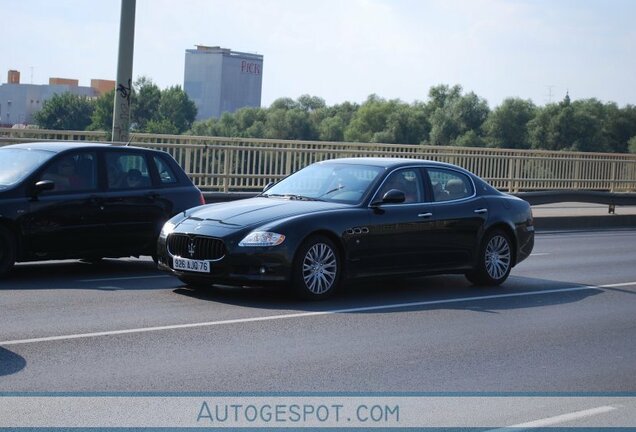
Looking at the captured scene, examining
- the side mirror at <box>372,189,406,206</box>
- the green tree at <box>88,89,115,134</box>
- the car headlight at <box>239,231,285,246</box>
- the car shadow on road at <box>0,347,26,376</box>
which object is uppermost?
the green tree at <box>88,89,115,134</box>

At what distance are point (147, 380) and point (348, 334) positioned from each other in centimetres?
267

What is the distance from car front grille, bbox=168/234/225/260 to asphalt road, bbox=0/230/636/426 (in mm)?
453

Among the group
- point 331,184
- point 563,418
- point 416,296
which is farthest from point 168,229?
point 563,418

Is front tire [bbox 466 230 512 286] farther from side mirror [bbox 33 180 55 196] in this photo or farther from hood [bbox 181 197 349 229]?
side mirror [bbox 33 180 55 196]

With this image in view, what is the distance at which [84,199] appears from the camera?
44.6 feet

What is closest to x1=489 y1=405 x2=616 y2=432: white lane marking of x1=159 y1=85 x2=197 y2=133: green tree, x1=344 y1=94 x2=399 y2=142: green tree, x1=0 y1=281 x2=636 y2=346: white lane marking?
x1=0 y1=281 x2=636 y2=346: white lane marking

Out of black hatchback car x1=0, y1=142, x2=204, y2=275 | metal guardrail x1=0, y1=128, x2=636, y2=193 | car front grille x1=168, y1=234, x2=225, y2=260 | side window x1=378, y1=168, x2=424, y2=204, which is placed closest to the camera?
car front grille x1=168, y1=234, x2=225, y2=260

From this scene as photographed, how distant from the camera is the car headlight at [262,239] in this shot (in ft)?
A: 38.5

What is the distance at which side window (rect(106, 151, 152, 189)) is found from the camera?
1405cm

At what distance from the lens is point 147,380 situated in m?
7.96

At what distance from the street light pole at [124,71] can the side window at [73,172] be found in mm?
6242

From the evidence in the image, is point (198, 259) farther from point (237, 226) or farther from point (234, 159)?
point (234, 159)

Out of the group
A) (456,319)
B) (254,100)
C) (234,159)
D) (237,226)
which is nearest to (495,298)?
(456,319)

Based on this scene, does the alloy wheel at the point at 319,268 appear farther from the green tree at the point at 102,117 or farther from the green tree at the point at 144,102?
the green tree at the point at 144,102
